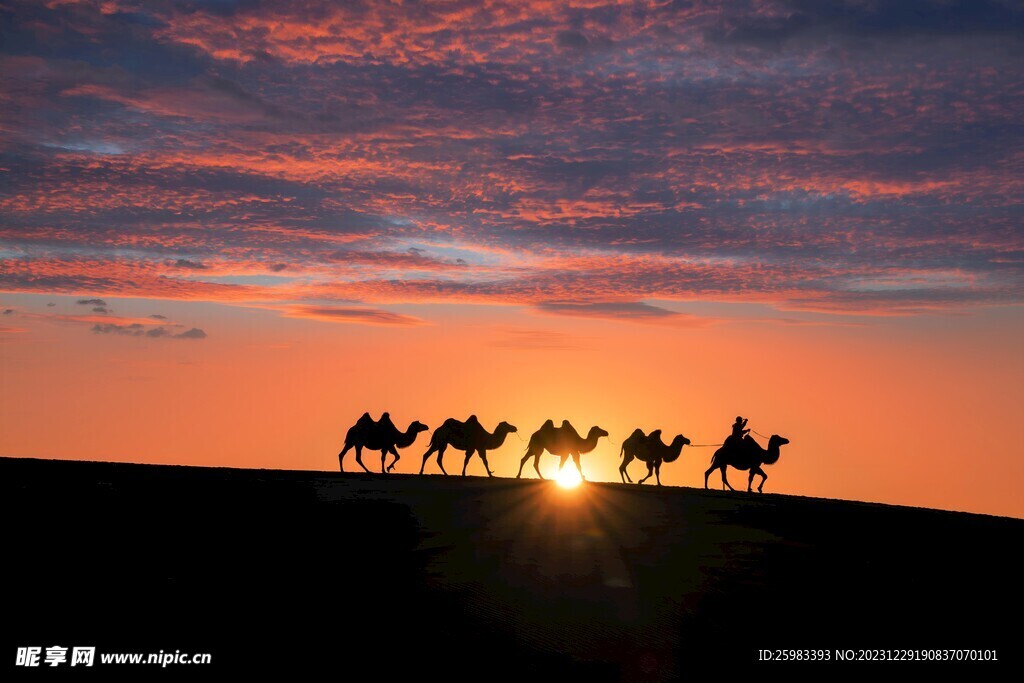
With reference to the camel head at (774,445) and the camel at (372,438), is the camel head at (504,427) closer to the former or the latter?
the camel at (372,438)

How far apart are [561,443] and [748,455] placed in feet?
20.1

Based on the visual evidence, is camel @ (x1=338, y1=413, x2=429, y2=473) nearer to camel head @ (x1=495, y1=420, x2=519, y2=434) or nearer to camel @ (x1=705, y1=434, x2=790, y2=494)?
camel head @ (x1=495, y1=420, x2=519, y2=434)

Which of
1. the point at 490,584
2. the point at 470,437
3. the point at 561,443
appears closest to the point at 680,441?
the point at 561,443

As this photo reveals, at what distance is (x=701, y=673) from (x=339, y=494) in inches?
560

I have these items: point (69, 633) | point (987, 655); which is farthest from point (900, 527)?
point (69, 633)

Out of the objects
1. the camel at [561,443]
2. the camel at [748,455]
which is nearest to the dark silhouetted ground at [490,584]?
the camel at [748,455]

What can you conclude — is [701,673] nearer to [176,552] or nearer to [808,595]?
[808,595]

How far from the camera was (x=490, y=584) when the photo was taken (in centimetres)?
1287

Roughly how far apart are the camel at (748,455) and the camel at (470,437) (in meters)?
7.21

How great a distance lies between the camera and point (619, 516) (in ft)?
64.5

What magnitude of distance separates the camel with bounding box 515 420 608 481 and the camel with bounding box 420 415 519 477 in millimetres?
1053

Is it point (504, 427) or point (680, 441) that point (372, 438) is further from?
point (680, 441)

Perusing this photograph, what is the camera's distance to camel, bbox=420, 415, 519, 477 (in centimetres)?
3188

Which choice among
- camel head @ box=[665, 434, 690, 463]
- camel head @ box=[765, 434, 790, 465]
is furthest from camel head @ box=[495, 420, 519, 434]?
camel head @ box=[765, 434, 790, 465]
